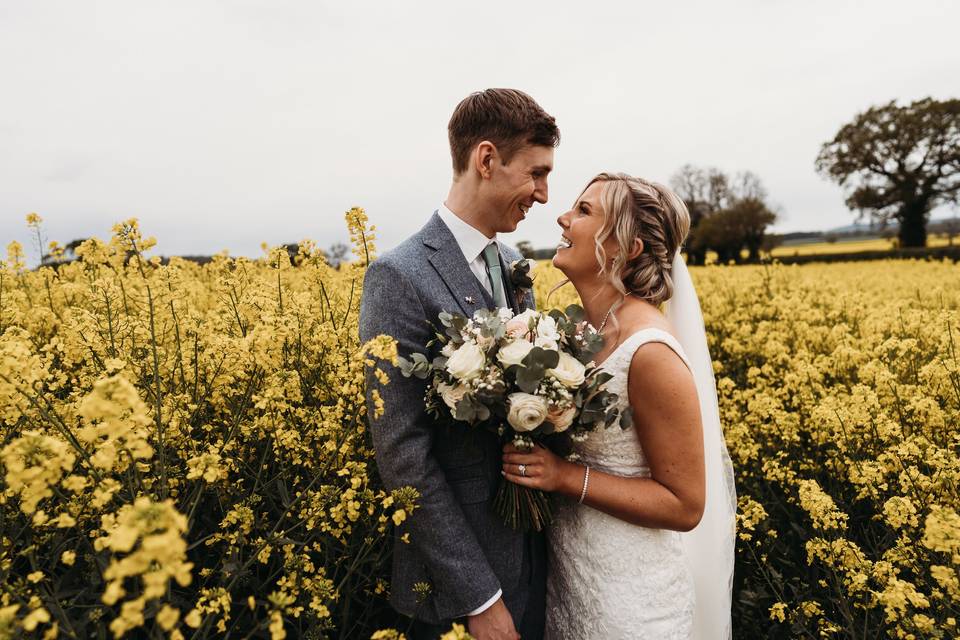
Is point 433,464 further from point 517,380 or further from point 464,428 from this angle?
point 517,380

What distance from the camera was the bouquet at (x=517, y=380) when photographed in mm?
1733

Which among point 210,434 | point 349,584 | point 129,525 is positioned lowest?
point 349,584

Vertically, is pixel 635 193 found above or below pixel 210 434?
above

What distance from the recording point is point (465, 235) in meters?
2.32

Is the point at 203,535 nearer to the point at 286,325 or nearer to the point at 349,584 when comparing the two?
the point at 349,584

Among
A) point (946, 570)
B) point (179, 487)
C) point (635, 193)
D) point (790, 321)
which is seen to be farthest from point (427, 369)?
point (790, 321)

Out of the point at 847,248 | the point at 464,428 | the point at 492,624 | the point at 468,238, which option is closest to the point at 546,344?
the point at 464,428

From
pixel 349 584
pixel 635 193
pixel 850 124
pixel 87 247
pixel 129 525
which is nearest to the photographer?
pixel 129 525

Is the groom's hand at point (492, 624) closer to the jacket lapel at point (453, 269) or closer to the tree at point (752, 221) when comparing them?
the jacket lapel at point (453, 269)

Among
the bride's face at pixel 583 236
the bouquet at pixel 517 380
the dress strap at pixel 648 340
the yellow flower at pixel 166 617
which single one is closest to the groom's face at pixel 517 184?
the bride's face at pixel 583 236

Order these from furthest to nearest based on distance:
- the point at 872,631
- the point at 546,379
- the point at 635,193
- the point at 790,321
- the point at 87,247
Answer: the point at 790,321 < the point at 87,247 < the point at 872,631 < the point at 635,193 < the point at 546,379

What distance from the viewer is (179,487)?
2.53 m

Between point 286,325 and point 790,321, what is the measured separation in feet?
19.9

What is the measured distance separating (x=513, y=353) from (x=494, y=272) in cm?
71
